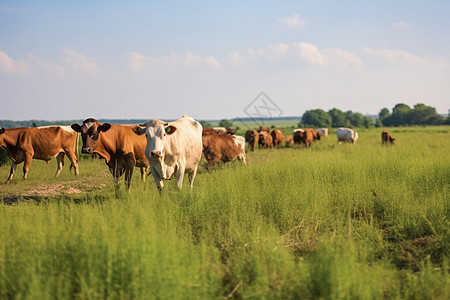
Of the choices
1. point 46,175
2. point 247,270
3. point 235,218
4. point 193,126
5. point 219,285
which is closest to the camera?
point 219,285

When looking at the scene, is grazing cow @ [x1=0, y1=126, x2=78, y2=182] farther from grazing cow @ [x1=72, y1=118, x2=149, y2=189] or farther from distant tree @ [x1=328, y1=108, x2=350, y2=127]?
distant tree @ [x1=328, y1=108, x2=350, y2=127]

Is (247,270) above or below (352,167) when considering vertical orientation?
below

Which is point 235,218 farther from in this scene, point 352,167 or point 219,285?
point 352,167

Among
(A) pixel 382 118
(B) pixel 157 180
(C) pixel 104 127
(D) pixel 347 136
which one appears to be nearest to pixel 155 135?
(B) pixel 157 180

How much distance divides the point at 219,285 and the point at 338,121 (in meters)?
130

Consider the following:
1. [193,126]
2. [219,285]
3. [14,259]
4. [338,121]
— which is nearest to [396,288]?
[219,285]

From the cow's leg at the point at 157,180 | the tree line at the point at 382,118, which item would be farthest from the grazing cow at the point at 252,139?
the tree line at the point at 382,118

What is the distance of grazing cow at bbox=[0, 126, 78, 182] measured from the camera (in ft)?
38.9

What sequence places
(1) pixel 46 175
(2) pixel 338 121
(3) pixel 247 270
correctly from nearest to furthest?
(3) pixel 247 270 → (1) pixel 46 175 → (2) pixel 338 121

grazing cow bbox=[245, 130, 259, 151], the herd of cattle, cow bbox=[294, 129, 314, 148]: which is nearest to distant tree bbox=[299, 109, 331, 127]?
cow bbox=[294, 129, 314, 148]

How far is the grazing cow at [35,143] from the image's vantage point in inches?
467

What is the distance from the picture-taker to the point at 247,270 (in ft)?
12.9

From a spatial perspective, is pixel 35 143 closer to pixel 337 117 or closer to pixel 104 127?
pixel 104 127

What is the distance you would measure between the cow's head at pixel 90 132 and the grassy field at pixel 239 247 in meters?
1.63
